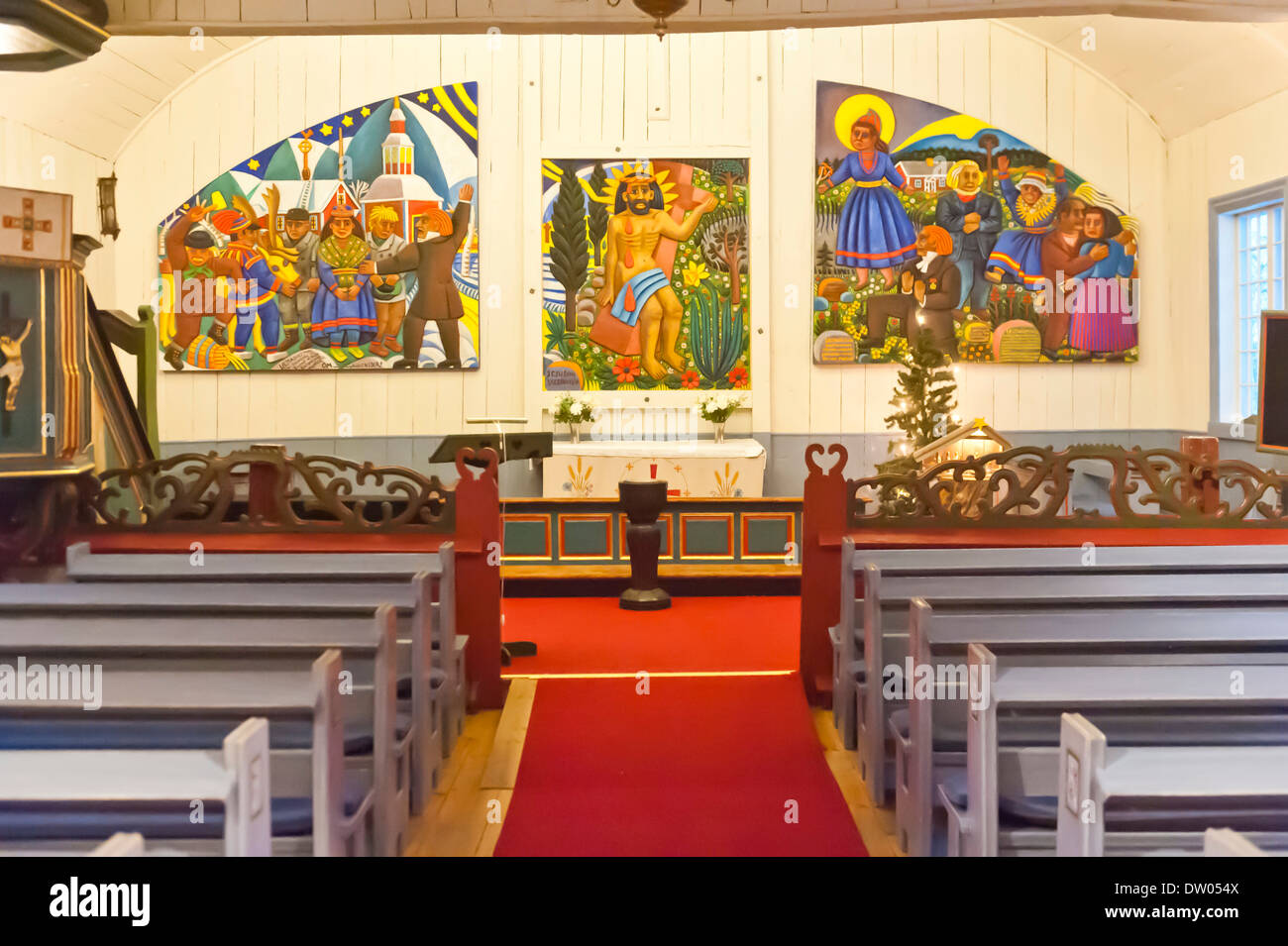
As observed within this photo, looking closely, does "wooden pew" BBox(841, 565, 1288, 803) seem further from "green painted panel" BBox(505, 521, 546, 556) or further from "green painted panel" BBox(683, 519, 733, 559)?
"green painted panel" BBox(505, 521, 546, 556)

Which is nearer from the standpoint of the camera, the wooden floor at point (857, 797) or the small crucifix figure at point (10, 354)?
the wooden floor at point (857, 797)

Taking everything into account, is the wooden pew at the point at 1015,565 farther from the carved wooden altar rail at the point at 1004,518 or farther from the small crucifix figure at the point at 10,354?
the small crucifix figure at the point at 10,354

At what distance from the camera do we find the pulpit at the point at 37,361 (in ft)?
12.9

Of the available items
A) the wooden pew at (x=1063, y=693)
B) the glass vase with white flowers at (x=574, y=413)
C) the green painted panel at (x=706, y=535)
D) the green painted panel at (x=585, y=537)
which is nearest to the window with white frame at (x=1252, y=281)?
the green painted panel at (x=706, y=535)

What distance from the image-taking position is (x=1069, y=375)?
1005 centimetres

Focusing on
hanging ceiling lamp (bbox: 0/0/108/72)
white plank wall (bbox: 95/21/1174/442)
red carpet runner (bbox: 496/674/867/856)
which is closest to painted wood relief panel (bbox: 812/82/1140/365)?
white plank wall (bbox: 95/21/1174/442)

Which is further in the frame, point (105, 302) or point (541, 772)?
point (105, 302)

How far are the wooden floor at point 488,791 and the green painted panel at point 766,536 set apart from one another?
3.03 metres

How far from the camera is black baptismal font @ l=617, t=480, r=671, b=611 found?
6996 mm

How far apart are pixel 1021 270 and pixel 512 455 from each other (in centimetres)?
565

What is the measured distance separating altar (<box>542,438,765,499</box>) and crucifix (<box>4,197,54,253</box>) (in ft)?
17.6

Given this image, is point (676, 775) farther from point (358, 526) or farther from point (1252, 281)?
point (1252, 281)
